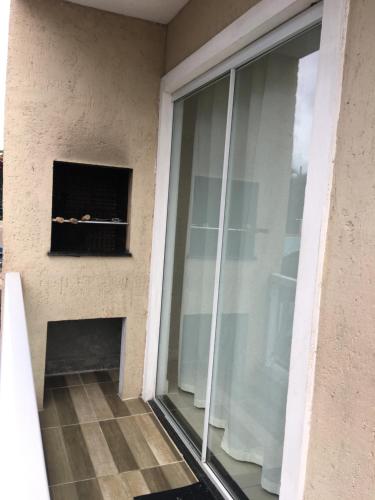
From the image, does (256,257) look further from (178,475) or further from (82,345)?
(82,345)

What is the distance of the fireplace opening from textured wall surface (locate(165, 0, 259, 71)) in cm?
229

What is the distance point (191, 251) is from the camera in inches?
116

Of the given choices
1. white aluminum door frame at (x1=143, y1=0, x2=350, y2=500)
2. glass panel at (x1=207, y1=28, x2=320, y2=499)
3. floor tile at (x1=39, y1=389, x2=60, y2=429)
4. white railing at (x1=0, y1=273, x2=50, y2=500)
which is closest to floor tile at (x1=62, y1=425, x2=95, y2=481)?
floor tile at (x1=39, y1=389, x2=60, y2=429)

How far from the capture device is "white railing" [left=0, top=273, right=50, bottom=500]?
91 centimetres

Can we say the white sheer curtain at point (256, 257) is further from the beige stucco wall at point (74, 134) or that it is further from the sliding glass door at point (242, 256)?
the beige stucco wall at point (74, 134)

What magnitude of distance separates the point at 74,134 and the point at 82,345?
1898 millimetres

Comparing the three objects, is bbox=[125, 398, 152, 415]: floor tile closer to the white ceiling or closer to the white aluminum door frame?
the white aluminum door frame

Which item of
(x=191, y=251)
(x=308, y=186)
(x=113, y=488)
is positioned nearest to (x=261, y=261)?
(x=308, y=186)

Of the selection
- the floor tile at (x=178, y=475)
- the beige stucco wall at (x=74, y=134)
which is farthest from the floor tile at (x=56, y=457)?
the floor tile at (x=178, y=475)

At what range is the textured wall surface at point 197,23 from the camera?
7.55 ft

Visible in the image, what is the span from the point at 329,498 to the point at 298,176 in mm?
1211

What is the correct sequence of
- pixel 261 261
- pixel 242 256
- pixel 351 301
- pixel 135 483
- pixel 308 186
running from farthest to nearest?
pixel 135 483 < pixel 242 256 < pixel 261 261 < pixel 308 186 < pixel 351 301

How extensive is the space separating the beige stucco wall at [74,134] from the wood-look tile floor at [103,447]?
0.37m

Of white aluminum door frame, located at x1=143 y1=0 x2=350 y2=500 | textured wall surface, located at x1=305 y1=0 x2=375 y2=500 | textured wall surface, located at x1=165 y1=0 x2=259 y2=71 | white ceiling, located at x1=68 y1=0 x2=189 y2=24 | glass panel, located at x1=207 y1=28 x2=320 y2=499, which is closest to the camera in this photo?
textured wall surface, located at x1=305 y1=0 x2=375 y2=500
